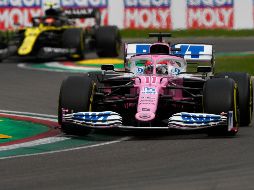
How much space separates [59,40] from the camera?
29141 millimetres

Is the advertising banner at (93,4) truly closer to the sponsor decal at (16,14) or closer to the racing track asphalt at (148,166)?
the sponsor decal at (16,14)

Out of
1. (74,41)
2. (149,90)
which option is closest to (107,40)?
(74,41)

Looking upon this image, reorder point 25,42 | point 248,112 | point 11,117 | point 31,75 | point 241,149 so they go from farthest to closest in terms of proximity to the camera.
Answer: point 25,42
point 31,75
point 11,117
point 248,112
point 241,149

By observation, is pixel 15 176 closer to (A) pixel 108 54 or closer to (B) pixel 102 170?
(B) pixel 102 170

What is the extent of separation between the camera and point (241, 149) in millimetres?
12086

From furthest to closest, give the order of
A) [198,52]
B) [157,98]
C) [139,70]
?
Result: [198,52] < [139,70] < [157,98]

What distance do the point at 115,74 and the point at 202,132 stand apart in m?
2.38

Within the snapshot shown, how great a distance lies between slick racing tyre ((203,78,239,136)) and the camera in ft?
43.3

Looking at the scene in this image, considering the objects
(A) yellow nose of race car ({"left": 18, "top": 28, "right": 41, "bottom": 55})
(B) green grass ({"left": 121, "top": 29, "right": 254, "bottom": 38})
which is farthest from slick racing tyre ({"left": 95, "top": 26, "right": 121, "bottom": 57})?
(B) green grass ({"left": 121, "top": 29, "right": 254, "bottom": 38})

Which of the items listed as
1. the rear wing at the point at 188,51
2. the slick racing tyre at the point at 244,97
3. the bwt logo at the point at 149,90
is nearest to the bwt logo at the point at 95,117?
the bwt logo at the point at 149,90

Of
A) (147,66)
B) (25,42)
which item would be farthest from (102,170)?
(25,42)

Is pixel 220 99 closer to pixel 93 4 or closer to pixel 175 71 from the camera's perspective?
pixel 175 71

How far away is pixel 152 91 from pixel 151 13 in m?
24.4

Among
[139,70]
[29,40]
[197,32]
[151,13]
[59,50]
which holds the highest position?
[139,70]
